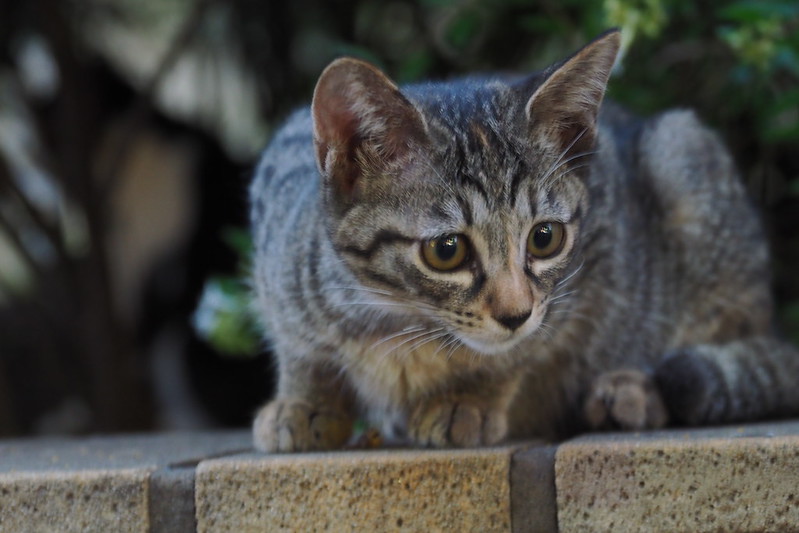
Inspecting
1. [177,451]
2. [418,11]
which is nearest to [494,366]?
[177,451]

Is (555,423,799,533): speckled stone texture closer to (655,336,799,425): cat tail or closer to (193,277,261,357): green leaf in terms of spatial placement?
(655,336,799,425): cat tail

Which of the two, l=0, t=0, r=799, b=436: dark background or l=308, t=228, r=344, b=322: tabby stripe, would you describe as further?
l=0, t=0, r=799, b=436: dark background

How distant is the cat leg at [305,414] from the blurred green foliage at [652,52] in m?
1.05

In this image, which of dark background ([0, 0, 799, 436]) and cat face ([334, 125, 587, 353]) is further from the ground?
cat face ([334, 125, 587, 353])

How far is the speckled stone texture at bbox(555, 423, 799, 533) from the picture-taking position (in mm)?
1595

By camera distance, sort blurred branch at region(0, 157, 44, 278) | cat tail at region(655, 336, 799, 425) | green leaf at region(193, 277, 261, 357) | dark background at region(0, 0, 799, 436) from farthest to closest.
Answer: blurred branch at region(0, 157, 44, 278), dark background at region(0, 0, 799, 436), green leaf at region(193, 277, 261, 357), cat tail at region(655, 336, 799, 425)

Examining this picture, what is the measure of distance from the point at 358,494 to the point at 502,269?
0.50 metres

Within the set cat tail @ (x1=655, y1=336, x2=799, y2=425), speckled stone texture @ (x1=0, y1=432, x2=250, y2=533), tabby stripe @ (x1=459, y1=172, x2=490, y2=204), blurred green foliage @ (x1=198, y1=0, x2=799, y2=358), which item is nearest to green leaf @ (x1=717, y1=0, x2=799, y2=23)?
blurred green foliage @ (x1=198, y1=0, x2=799, y2=358)

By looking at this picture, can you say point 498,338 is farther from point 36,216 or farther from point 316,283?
point 36,216

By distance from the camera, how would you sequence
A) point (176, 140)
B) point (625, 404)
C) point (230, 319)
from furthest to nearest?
1. point (176, 140)
2. point (230, 319)
3. point (625, 404)

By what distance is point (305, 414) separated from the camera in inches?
83.1

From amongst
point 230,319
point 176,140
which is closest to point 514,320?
point 230,319

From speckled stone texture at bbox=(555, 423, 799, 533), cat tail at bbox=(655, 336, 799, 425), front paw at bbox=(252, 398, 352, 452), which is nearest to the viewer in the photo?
speckled stone texture at bbox=(555, 423, 799, 533)

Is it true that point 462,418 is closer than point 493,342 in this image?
No
